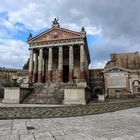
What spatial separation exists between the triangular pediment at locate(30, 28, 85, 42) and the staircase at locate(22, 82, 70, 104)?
385 inches

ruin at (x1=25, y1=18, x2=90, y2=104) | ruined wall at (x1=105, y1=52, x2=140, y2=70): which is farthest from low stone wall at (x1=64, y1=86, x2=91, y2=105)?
ruined wall at (x1=105, y1=52, x2=140, y2=70)

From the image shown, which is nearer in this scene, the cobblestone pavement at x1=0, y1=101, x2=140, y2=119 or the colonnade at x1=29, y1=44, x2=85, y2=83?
the cobblestone pavement at x1=0, y1=101, x2=140, y2=119

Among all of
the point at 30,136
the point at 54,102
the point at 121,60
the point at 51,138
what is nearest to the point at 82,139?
the point at 51,138

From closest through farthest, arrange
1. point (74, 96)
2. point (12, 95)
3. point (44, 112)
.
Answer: point (44, 112) → point (74, 96) → point (12, 95)

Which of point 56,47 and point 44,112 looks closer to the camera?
point 44,112

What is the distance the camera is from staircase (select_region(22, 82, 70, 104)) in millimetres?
24319

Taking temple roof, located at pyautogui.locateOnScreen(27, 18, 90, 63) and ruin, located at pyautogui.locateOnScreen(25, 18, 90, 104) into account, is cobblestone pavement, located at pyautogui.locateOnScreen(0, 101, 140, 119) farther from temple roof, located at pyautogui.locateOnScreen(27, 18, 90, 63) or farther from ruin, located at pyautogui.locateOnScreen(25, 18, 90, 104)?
temple roof, located at pyautogui.locateOnScreen(27, 18, 90, 63)

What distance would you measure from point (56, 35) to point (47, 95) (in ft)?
46.1

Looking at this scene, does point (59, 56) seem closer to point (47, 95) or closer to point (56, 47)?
point (56, 47)

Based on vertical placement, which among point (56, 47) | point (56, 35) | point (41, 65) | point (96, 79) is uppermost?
point (56, 35)

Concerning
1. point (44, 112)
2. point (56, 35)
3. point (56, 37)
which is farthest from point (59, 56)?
point (44, 112)

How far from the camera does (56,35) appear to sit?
36312 mm

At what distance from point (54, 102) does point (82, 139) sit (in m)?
18.1

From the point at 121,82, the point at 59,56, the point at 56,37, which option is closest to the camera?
the point at 59,56
